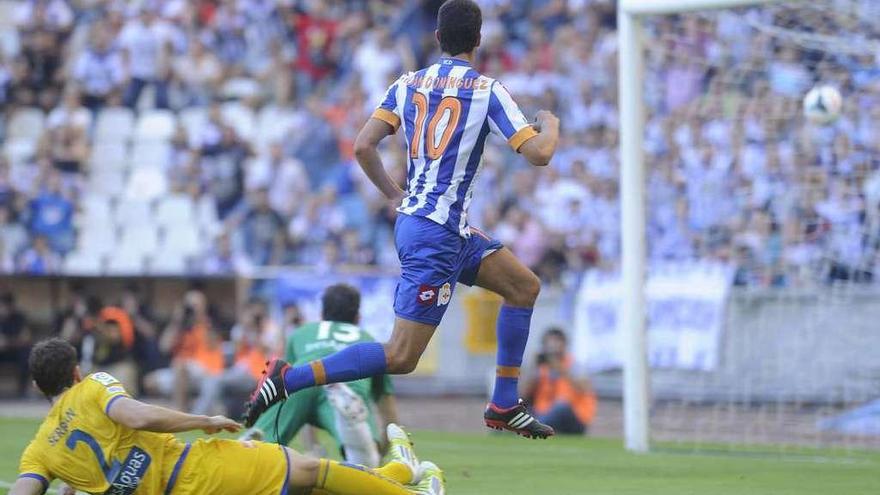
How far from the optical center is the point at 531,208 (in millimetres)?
19812

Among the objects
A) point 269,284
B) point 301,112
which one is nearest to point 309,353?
point 269,284

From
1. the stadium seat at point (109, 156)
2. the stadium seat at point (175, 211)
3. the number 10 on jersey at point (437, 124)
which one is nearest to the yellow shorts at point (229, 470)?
the number 10 on jersey at point (437, 124)

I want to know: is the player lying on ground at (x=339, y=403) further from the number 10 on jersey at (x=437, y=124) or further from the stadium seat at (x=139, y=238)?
the stadium seat at (x=139, y=238)

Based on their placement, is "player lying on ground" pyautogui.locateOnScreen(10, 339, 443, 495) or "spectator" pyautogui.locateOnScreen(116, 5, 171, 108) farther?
"spectator" pyautogui.locateOnScreen(116, 5, 171, 108)

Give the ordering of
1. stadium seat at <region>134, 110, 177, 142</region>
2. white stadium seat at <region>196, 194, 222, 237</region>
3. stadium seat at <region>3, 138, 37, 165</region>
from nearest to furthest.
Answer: white stadium seat at <region>196, 194, 222, 237</region>
stadium seat at <region>3, 138, 37, 165</region>
stadium seat at <region>134, 110, 177, 142</region>

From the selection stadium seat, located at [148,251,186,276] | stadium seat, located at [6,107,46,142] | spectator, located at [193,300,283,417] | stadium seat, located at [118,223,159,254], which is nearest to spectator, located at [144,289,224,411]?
spectator, located at [193,300,283,417]

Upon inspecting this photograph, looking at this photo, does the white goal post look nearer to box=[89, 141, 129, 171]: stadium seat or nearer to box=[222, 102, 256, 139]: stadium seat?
box=[222, 102, 256, 139]: stadium seat

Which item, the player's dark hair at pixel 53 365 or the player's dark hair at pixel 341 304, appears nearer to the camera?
the player's dark hair at pixel 53 365

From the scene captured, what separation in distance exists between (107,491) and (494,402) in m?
2.33

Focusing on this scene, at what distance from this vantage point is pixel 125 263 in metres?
21.2

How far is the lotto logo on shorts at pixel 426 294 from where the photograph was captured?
771cm

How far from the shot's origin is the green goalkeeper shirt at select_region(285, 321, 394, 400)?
9727 millimetres

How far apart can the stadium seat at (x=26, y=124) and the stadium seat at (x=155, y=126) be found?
1.52 metres

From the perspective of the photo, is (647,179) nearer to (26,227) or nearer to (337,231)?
(337,231)
